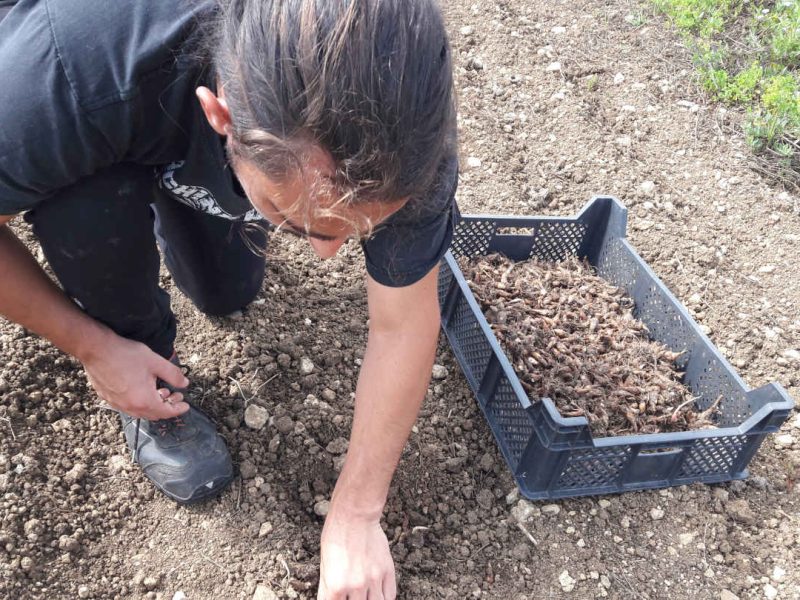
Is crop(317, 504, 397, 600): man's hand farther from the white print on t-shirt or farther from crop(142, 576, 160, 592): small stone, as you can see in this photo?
the white print on t-shirt

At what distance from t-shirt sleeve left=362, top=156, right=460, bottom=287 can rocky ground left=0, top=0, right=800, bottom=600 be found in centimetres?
64

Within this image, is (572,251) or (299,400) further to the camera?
(572,251)

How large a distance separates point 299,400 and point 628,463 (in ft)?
2.57

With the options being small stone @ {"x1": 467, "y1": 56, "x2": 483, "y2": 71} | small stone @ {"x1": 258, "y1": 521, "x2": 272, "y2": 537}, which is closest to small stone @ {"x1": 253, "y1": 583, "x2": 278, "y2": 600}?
small stone @ {"x1": 258, "y1": 521, "x2": 272, "y2": 537}

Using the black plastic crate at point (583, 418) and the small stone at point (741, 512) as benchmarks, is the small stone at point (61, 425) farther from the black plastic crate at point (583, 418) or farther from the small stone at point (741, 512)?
the small stone at point (741, 512)

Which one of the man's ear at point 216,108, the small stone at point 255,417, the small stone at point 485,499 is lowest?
the small stone at point 485,499

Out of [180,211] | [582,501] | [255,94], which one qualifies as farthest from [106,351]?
[582,501]

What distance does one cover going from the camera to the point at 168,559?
4.83ft

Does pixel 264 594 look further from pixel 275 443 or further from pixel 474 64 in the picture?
pixel 474 64

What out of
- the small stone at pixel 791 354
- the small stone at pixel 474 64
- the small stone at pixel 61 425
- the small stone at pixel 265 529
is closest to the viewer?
the small stone at pixel 265 529

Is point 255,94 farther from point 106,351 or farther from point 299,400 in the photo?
point 299,400

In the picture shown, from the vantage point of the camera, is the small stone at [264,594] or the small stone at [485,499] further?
the small stone at [485,499]

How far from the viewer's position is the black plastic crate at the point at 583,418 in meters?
1.52

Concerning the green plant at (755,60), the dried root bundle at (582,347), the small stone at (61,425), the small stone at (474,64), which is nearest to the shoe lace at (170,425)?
the small stone at (61,425)
